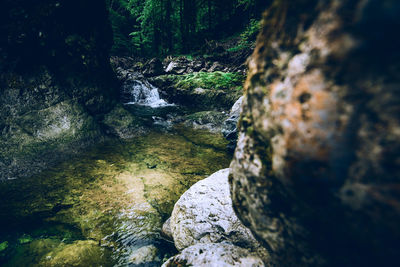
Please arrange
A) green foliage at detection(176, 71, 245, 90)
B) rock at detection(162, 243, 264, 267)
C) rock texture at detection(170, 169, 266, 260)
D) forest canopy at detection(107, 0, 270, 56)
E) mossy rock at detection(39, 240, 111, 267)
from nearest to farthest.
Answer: rock at detection(162, 243, 264, 267) → rock texture at detection(170, 169, 266, 260) → mossy rock at detection(39, 240, 111, 267) → green foliage at detection(176, 71, 245, 90) → forest canopy at detection(107, 0, 270, 56)

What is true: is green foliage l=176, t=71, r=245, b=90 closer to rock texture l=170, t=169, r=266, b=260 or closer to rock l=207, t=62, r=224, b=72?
rock l=207, t=62, r=224, b=72

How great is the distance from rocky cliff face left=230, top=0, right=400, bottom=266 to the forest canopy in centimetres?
1916

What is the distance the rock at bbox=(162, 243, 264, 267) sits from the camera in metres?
1.57

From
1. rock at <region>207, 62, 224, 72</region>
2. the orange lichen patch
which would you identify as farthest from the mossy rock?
rock at <region>207, 62, 224, 72</region>

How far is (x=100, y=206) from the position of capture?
3025mm

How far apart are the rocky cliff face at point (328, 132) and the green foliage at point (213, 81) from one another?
818cm

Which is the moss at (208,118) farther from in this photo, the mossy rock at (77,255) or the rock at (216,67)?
the rock at (216,67)

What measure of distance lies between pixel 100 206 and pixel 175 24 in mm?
22864

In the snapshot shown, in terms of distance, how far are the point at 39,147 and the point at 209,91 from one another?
22.6 ft

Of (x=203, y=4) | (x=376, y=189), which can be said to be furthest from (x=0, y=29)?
(x=203, y=4)

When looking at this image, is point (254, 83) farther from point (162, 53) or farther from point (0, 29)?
point (162, 53)

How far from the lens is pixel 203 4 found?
20.3 meters

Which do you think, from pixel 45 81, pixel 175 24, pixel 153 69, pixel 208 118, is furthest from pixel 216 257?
pixel 175 24

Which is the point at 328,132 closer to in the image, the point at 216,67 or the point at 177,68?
the point at 216,67
